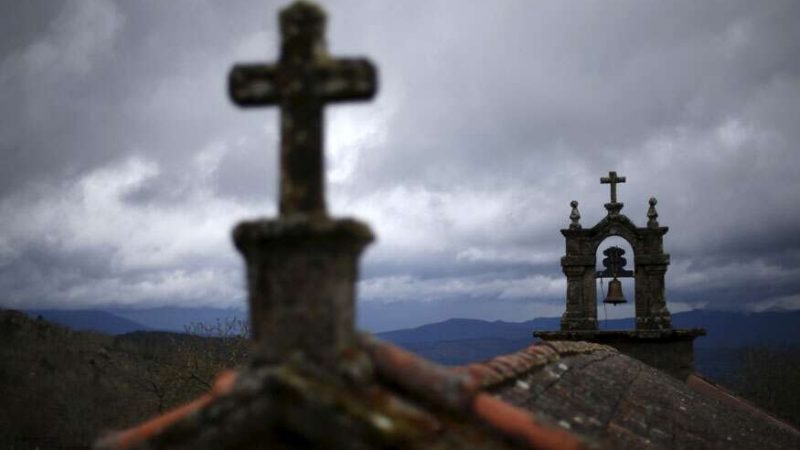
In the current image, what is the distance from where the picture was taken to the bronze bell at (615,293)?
16031 millimetres

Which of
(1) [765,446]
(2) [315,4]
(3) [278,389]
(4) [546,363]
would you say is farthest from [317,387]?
(1) [765,446]

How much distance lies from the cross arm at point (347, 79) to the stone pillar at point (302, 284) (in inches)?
26.7

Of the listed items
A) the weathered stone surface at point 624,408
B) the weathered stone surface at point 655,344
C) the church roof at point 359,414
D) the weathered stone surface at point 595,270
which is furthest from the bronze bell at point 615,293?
the church roof at point 359,414

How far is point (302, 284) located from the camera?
2928 mm

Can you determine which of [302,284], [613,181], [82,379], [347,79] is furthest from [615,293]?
[82,379]

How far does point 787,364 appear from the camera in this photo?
43.7 meters

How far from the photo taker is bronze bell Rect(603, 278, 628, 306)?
52.6 feet

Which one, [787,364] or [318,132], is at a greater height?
[318,132]

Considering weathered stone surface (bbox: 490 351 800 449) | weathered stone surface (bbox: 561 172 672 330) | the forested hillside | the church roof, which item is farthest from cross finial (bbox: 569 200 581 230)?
the forested hillside

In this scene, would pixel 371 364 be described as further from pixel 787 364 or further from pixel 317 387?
pixel 787 364

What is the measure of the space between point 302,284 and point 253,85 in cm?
111

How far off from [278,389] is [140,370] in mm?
55739

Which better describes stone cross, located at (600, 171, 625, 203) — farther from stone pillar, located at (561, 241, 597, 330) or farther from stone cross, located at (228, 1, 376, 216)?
stone cross, located at (228, 1, 376, 216)

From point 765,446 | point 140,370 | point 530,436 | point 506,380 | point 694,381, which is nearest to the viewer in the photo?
point 530,436
